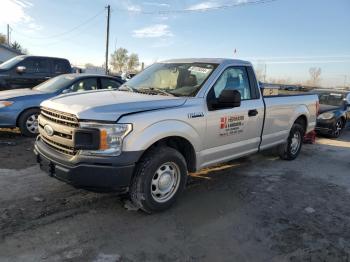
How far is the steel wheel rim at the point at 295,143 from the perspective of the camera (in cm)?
725

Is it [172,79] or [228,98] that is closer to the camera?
[228,98]

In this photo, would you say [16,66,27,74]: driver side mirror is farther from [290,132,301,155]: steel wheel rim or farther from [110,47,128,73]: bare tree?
[110,47,128,73]: bare tree

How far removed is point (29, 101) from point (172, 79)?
4042mm

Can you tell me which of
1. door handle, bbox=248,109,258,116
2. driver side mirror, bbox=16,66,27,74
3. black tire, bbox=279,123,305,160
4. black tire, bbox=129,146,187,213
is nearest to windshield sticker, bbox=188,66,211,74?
door handle, bbox=248,109,258,116

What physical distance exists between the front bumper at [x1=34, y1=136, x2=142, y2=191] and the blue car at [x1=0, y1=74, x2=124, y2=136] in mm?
4321

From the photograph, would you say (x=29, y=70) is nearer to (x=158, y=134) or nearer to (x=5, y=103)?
(x=5, y=103)

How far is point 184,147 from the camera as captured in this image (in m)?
4.59

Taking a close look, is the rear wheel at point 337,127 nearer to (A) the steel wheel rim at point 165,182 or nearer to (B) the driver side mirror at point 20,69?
(A) the steel wheel rim at point 165,182

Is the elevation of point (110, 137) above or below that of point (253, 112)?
below

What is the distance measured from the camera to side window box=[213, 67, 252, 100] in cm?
493

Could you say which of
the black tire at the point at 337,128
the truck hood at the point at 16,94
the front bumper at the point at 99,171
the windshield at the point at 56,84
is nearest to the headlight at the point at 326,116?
the black tire at the point at 337,128

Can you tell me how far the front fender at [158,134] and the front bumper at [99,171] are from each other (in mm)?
102

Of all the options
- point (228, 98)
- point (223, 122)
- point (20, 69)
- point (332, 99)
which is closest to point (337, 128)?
point (332, 99)

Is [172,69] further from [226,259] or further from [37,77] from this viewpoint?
[37,77]
